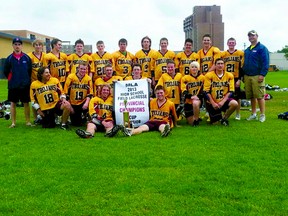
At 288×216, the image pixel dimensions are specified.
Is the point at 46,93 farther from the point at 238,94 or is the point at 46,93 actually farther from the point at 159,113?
the point at 238,94

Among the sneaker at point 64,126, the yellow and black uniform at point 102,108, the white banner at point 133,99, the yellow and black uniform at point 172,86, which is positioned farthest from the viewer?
the yellow and black uniform at point 172,86

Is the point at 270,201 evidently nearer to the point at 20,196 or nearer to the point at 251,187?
the point at 251,187

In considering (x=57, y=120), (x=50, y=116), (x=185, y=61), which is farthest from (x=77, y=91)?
(x=185, y=61)

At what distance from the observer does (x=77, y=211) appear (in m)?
3.91

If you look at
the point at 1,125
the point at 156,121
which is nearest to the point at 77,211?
the point at 156,121

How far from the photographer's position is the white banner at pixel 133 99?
8.74 meters

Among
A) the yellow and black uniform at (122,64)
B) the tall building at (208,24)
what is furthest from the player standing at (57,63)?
the tall building at (208,24)

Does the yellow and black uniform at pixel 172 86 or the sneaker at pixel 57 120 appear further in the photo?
the sneaker at pixel 57 120

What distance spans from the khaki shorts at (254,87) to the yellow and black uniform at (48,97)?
454 cm

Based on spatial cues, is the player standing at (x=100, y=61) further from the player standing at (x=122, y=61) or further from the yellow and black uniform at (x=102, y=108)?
the yellow and black uniform at (x=102, y=108)

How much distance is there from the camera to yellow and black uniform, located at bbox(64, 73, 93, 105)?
930cm

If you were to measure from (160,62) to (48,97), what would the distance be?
117 inches

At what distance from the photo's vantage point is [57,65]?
9.80 metres

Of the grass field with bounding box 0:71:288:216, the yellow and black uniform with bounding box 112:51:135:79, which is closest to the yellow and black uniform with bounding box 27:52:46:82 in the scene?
the yellow and black uniform with bounding box 112:51:135:79
